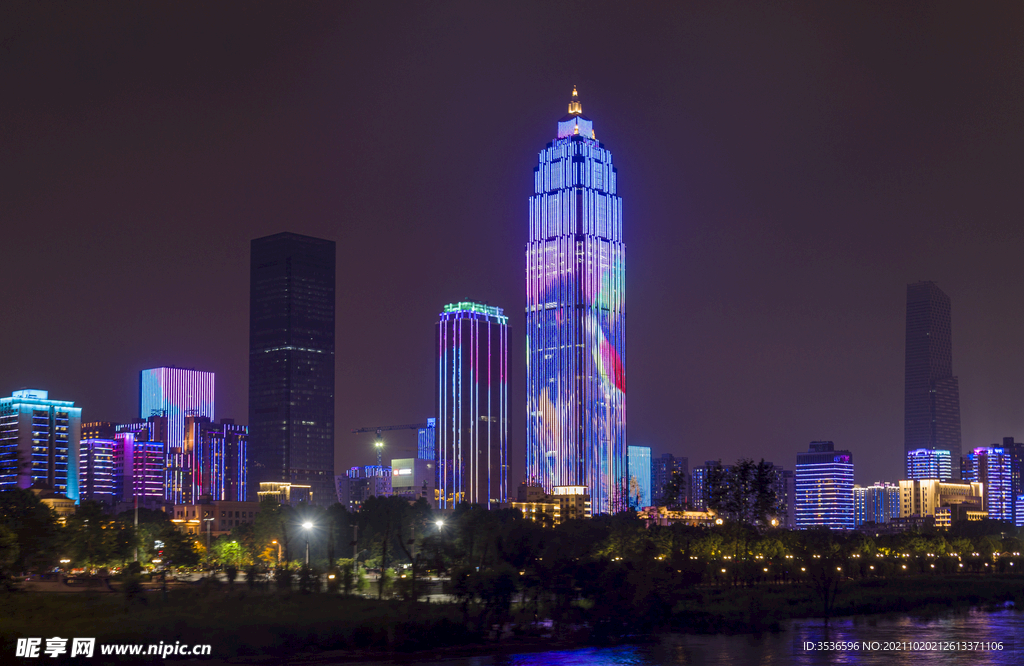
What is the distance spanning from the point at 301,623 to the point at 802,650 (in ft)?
130

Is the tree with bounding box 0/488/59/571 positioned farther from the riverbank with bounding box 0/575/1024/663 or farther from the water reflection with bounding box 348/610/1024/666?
the water reflection with bounding box 348/610/1024/666

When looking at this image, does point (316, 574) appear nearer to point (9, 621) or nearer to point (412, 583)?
point (412, 583)

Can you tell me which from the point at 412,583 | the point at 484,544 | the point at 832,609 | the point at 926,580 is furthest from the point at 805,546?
the point at 412,583

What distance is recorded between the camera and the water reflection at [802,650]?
289ft

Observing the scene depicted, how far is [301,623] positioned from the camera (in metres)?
89.5

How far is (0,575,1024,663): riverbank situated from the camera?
77.8 metres

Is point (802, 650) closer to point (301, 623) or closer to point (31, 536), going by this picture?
point (301, 623)

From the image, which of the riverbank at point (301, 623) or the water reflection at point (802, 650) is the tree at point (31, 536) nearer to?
the riverbank at point (301, 623)

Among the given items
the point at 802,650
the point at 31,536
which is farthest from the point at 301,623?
the point at 802,650

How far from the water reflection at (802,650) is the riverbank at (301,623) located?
12.0 feet

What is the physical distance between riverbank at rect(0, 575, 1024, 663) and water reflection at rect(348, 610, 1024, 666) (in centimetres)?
366

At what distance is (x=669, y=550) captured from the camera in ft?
499

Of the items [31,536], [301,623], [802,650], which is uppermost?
[31,536]

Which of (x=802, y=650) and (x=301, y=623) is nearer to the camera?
(x=301, y=623)
